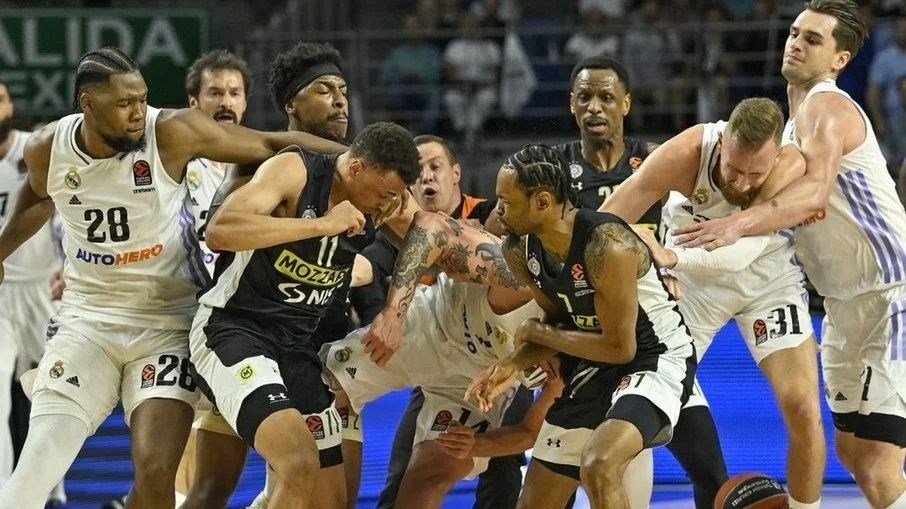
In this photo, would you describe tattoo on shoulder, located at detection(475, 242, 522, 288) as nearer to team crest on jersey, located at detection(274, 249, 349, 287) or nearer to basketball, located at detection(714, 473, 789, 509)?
team crest on jersey, located at detection(274, 249, 349, 287)

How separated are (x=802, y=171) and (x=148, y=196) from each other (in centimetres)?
276

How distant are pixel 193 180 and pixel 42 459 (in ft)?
5.29

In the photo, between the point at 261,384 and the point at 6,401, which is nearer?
the point at 261,384

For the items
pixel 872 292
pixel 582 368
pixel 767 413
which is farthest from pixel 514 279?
pixel 767 413

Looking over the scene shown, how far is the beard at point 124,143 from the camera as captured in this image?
5.66 meters

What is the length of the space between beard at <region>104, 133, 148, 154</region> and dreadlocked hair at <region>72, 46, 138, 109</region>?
0.23 meters

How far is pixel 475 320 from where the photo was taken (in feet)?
20.7

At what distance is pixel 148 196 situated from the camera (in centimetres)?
575

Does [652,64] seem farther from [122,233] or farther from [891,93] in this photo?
[122,233]

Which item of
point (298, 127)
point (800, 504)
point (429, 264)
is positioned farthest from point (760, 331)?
point (298, 127)

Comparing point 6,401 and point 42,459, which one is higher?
point 42,459

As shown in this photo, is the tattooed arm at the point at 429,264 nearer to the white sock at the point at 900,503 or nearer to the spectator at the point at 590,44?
the white sock at the point at 900,503

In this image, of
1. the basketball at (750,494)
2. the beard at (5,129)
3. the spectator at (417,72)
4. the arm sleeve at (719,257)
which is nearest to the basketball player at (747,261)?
the arm sleeve at (719,257)

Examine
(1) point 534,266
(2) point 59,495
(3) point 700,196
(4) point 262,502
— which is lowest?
(2) point 59,495
